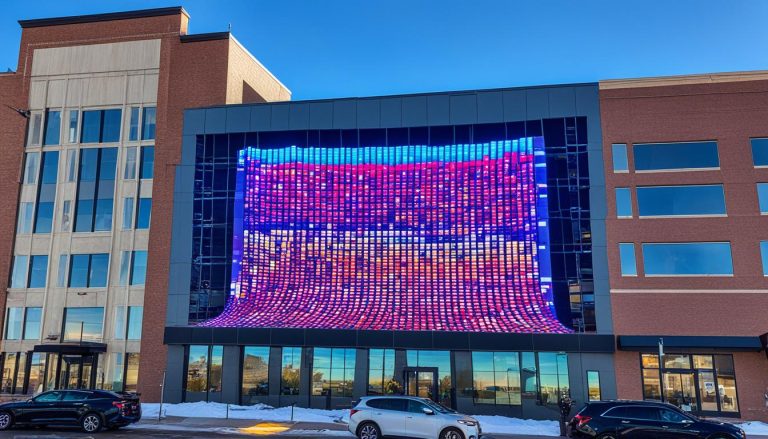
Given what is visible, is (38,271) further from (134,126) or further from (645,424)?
(645,424)

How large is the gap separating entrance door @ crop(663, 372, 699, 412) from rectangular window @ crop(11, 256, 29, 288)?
37.6 meters

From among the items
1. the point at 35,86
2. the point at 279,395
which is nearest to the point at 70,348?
the point at 279,395

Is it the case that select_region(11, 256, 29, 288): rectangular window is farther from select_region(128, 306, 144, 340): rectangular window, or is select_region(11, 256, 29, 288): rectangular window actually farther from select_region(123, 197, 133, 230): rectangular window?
select_region(128, 306, 144, 340): rectangular window

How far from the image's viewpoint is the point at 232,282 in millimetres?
36719

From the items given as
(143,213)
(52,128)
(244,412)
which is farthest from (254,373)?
(52,128)

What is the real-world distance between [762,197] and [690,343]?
339 inches

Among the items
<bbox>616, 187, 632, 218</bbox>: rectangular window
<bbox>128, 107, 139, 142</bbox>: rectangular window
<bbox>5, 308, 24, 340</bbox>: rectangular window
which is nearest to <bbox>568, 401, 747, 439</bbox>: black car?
<bbox>616, 187, 632, 218</bbox>: rectangular window

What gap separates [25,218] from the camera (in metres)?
41.4

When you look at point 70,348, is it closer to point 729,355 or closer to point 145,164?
point 145,164

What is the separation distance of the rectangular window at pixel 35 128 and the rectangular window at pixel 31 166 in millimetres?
770

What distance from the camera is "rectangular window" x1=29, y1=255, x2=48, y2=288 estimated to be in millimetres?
40281

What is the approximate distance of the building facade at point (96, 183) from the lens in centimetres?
3831

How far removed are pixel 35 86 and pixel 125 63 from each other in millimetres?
6560

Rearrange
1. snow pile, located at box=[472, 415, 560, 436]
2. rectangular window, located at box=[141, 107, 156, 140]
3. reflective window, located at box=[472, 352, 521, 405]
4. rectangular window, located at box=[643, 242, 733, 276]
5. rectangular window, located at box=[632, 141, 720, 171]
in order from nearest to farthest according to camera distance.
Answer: snow pile, located at box=[472, 415, 560, 436] < reflective window, located at box=[472, 352, 521, 405] < rectangular window, located at box=[643, 242, 733, 276] < rectangular window, located at box=[632, 141, 720, 171] < rectangular window, located at box=[141, 107, 156, 140]
